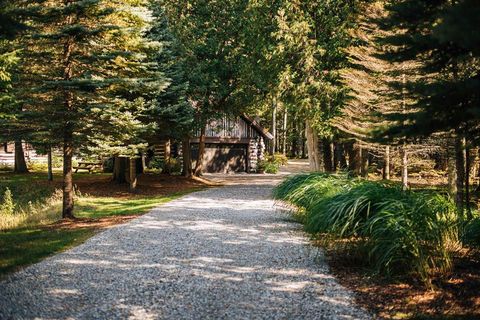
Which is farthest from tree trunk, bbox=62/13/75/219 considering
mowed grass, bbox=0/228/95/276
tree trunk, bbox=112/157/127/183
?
tree trunk, bbox=112/157/127/183

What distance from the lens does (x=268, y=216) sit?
13789mm

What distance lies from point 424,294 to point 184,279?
3674 millimetres

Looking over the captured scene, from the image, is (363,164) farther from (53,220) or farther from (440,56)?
(440,56)

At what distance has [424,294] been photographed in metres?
6.16

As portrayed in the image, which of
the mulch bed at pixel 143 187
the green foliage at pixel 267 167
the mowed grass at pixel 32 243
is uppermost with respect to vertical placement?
the green foliage at pixel 267 167

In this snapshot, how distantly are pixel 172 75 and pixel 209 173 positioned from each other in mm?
14618

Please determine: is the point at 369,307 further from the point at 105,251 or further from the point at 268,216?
the point at 268,216

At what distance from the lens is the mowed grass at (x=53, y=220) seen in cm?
903

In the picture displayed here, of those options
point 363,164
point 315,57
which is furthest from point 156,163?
point 315,57

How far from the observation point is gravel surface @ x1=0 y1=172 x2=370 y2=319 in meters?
5.79

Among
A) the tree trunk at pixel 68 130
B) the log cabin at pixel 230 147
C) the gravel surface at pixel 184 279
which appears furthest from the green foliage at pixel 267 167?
the gravel surface at pixel 184 279

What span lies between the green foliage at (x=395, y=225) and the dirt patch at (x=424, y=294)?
0.76 ft

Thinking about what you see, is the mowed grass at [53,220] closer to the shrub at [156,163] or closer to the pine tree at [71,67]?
the pine tree at [71,67]

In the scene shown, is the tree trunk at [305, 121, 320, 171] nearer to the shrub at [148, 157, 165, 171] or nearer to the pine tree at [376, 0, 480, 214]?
the shrub at [148, 157, 165, 171]
